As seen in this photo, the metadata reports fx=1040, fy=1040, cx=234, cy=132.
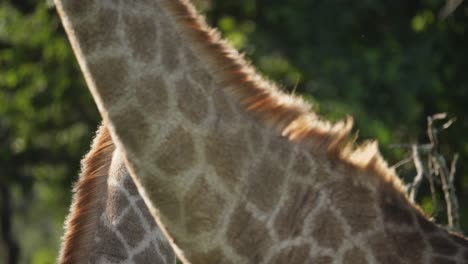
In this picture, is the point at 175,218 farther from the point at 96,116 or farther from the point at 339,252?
the point at 96,116

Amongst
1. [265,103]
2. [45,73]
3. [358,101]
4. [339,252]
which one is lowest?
[45,73]

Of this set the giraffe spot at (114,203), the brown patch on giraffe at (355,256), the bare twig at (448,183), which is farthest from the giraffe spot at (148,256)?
the bare twig at (448,183)

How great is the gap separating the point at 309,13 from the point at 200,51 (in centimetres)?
650

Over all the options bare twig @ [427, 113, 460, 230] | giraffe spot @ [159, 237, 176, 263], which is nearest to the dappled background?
bare twig @ [427, 113, 460, 230]

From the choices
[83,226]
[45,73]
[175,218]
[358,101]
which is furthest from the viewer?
[45,73]

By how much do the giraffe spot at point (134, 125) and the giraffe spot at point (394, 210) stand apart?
59 centimetres

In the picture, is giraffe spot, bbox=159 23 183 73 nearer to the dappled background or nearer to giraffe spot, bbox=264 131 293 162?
giraffe spot, bbox=264 131 293 162

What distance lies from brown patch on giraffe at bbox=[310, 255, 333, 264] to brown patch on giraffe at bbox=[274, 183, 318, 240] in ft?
0.23

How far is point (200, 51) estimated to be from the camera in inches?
92.7

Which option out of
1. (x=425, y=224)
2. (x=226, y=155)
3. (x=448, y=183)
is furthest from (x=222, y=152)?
(x=448, y=183)

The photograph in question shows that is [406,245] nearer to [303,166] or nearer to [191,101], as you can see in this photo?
[303,166]

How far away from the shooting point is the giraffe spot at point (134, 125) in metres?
2.26

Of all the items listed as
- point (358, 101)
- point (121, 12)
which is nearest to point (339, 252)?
point (121, 12)

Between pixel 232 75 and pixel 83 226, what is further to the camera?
pixel 83 226
